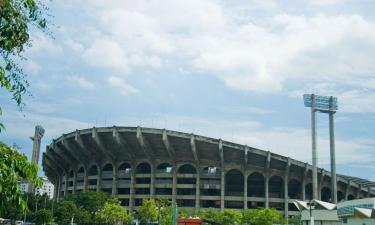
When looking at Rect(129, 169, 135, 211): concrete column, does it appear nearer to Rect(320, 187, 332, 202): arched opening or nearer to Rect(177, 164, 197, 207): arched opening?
Rect(177, 164, 197, 207): arched opening

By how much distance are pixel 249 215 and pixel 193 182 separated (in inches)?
1106

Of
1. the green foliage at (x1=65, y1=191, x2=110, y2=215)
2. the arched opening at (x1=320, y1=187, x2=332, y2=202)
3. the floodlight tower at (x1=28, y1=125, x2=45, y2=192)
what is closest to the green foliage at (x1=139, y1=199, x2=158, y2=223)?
the green foliage at (x1=65, y1=191, x2=110, y2=215)

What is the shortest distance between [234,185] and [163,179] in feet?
64.0

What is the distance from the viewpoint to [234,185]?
4697 inches

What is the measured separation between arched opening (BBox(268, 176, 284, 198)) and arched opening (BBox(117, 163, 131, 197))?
3827cm

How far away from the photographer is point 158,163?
4537 inches

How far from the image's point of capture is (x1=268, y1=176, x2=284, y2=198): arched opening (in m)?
120

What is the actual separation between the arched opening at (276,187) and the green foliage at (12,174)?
4580 inches

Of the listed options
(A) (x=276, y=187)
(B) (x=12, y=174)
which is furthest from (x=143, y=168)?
(B) (x=12, y=174)

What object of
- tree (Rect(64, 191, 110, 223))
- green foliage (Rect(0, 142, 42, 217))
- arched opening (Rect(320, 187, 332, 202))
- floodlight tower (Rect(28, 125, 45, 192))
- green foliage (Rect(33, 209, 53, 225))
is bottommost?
green foliage (Rect(33, 209, 53, 225))

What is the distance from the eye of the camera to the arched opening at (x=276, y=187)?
395 feet

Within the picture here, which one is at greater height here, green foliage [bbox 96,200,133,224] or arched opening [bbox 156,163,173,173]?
arched opening [bbox 156,163,173,173]

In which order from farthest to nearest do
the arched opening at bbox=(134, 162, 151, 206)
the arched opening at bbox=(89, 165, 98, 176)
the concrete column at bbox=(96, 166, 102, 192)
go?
1. the arched opening at bbox=(89, 165, 98, 176)
2. the concrete column at bbox=(96, 166, 102, 192)
3. the arched opening at bbox=(134, 162, 151, 206)

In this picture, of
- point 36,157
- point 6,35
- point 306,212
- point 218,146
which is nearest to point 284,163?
point 218,146
